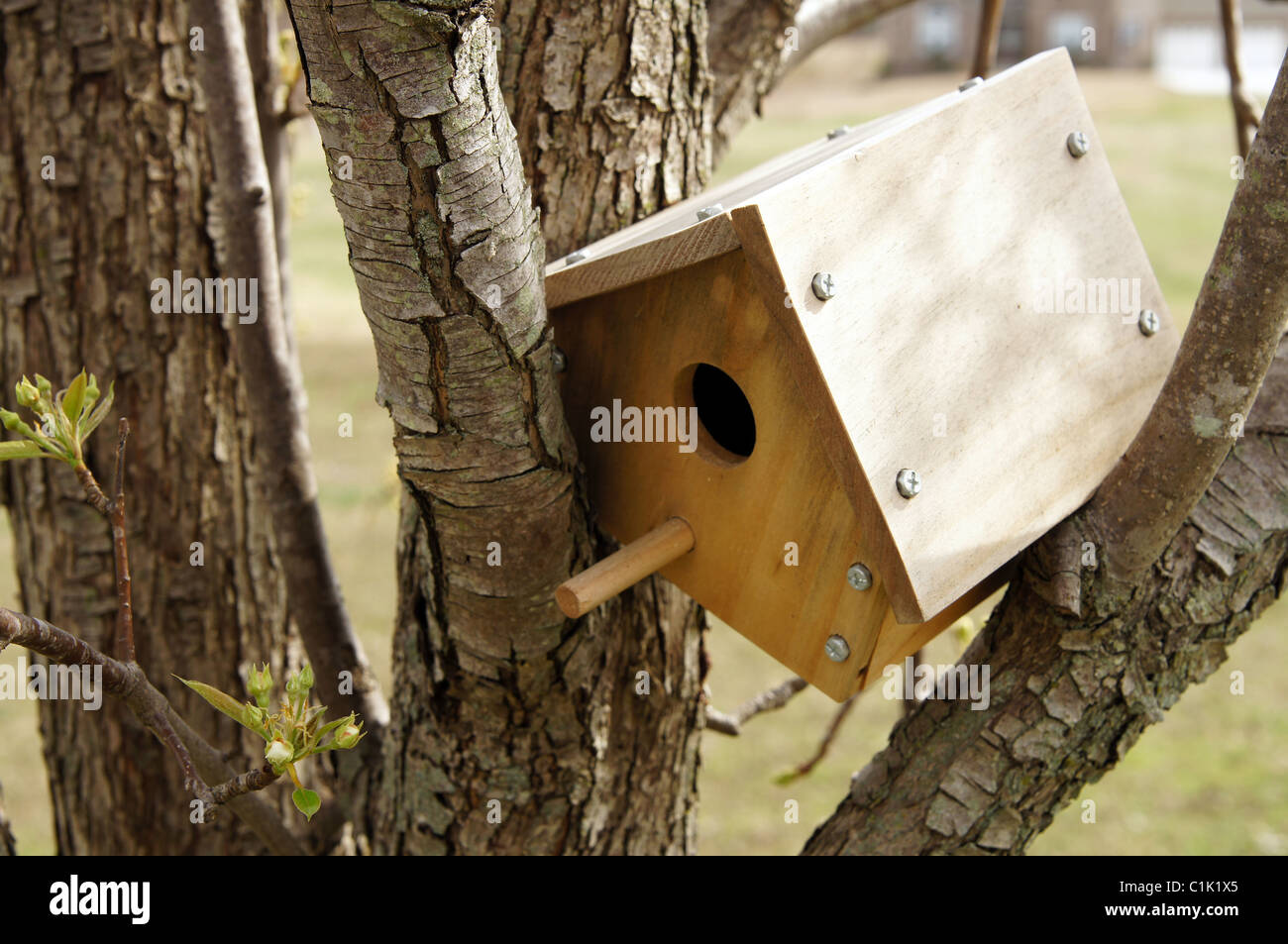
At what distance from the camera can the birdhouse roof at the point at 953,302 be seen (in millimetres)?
1450

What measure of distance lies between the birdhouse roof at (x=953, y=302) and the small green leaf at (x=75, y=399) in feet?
2.07

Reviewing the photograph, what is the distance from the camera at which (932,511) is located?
1.51 metres

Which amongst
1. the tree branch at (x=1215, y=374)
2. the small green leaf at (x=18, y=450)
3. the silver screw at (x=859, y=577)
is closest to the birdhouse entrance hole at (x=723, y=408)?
the silver screw at (x=859, y=577)

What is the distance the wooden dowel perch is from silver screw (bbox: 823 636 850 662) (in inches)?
10.1

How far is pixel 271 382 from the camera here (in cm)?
207

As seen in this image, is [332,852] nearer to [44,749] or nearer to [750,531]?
[44,749]

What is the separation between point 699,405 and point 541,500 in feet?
1.62

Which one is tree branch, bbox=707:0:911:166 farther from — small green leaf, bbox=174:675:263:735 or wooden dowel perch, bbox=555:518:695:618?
small green leaf, bbox=174:675:263:735

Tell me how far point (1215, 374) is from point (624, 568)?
79cm

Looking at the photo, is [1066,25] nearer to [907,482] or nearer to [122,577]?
[907,482]

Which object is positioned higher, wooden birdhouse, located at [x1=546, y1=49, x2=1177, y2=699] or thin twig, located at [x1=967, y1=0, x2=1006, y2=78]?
thin twig, located at [x1=967, y1=0, x2=1006, y2=78]

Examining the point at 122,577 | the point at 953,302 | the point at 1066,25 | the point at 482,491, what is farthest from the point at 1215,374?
the point at 1066,25

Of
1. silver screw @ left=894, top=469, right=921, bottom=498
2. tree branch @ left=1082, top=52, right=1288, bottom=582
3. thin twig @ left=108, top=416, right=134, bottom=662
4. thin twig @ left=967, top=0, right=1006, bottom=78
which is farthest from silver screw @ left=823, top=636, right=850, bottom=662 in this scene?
thin twig @ left=967, top=0, right=1006, bottom=78

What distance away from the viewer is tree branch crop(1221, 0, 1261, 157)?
2.27 m
